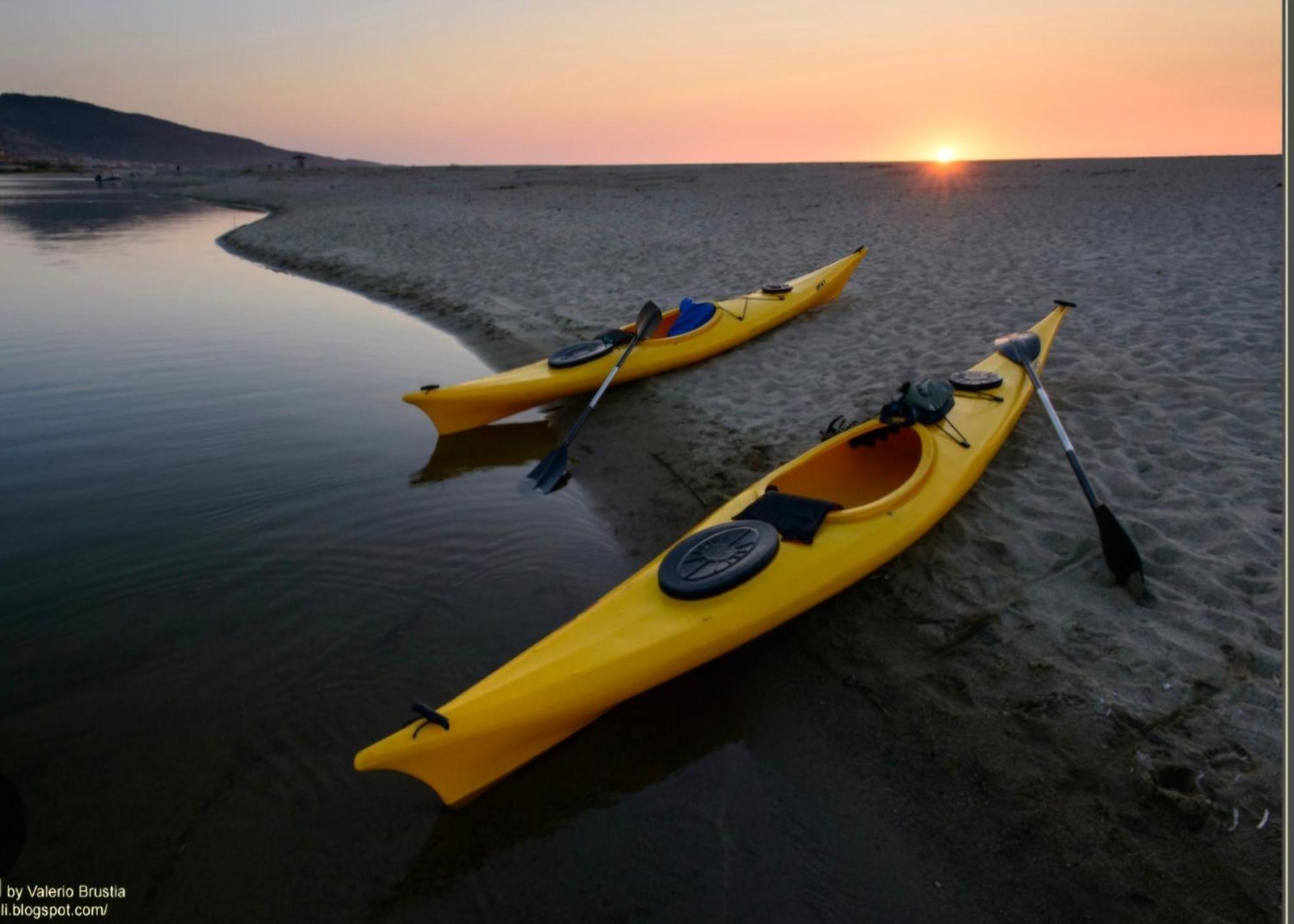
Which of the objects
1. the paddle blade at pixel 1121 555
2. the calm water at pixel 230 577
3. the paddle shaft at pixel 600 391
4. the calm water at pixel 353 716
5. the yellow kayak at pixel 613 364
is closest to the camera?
the calm water at pixel 353 716

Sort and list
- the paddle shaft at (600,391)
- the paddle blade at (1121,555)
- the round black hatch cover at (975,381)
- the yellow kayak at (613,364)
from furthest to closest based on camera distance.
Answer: the yellow kayak at (613,364)
the paddle shaft at (600,391)
the round black hatch cover at (975,381)
the paddle blade at (1121,555)

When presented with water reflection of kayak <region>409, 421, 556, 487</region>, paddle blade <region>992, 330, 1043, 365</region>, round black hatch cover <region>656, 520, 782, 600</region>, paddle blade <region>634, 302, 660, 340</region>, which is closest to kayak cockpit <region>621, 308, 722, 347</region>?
paddle blade <region>634, 302, 660, 340</region>

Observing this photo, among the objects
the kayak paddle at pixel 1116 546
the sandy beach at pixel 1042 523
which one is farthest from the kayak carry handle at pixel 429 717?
the kayak paddle at pixel 1116 546

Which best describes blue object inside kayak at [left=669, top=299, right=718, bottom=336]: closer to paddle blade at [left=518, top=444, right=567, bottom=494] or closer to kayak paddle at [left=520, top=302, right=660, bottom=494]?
kayak paddle at [left=520, top=302, right=660, bottom=494]

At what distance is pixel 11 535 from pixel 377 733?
3302mm

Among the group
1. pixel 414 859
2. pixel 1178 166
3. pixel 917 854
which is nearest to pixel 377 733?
pixel 414 859

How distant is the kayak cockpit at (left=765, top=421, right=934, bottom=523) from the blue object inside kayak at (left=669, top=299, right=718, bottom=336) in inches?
137

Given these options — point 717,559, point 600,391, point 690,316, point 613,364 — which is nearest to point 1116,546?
point 717,559

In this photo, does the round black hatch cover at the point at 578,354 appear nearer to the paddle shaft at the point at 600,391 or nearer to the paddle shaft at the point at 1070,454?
the paddle shaft at the point at 600,391

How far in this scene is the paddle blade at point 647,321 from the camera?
6828mm

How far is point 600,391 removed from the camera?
600cm

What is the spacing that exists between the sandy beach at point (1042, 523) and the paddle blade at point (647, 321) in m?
0.53

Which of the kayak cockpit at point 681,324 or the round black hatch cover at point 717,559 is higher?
the kayak cockpit at point 681,324

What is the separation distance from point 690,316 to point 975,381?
348 centimetres
